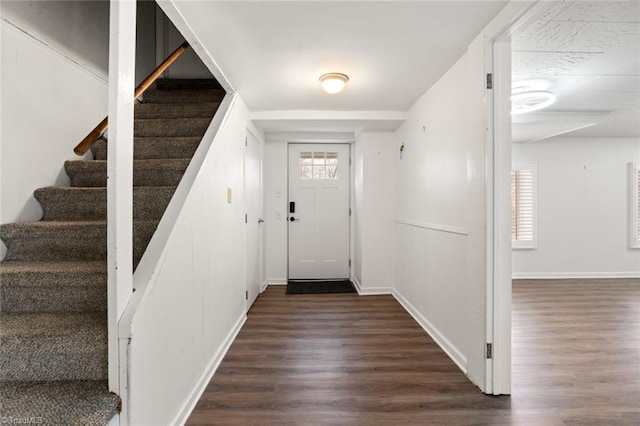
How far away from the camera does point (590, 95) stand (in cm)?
303

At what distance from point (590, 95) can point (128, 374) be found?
4375 millimetres

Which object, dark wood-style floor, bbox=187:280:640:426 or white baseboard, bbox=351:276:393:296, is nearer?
dark wood-style floor, bbox=187:280:640:426

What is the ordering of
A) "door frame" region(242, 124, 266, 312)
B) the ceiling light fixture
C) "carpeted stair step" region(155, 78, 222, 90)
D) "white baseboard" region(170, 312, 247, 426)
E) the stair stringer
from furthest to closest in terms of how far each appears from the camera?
"carpeted stair step" region(155, 78, 222, 90) < "door frame" region(242, 124, 266, 312) < the ceiling light fixture < "white baseboard" region(170, 312, 247, 426) < the stair stringer

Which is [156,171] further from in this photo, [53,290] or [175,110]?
[175,110]

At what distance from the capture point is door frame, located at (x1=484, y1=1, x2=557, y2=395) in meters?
1.75

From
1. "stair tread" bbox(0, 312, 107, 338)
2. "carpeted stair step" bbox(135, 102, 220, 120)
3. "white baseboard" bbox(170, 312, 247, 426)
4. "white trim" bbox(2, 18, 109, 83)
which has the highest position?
"white trim" bbox(2, 18, 109, 83)

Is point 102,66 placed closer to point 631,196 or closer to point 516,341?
point 516,341

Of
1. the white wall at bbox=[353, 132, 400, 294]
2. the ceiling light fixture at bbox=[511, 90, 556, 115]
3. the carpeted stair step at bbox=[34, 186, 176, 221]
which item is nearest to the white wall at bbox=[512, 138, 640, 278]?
the ceiling light fixture at bbox=[511, 90, 556, 115]

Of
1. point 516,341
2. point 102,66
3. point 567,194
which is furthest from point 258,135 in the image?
point 567,194

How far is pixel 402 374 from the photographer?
2.00 metres

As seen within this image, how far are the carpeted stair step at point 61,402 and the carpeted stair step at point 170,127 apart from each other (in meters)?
1.83

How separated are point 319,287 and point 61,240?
3.01 meters

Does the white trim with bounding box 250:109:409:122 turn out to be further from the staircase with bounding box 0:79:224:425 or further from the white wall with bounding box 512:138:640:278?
the white wall with bounding box 512:138:640:278

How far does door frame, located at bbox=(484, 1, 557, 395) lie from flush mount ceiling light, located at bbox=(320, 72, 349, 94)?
101 centimetres
